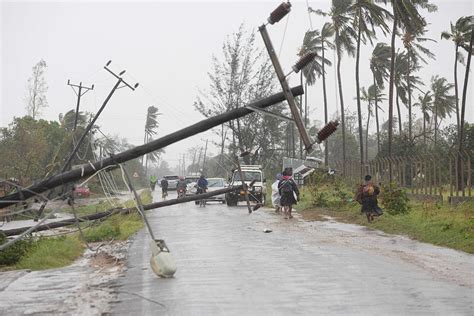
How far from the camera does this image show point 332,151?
10569 cm

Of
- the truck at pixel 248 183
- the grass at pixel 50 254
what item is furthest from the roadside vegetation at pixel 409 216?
the grass at pixel 50 254

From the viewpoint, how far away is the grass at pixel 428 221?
17609 millimetres

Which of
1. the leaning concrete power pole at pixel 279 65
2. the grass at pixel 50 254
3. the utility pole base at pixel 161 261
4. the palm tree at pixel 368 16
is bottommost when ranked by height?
the grass at pixel 50 254

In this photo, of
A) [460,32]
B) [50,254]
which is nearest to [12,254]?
[50,254]

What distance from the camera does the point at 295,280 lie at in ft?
36.7

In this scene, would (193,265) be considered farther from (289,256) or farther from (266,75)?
(266,75)

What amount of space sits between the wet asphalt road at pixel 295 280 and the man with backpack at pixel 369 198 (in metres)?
3.35

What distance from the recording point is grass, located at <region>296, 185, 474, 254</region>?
693 inches

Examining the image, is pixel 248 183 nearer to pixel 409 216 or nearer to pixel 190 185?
pixel 409 216

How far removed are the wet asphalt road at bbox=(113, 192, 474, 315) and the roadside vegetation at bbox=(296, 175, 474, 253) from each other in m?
0.99

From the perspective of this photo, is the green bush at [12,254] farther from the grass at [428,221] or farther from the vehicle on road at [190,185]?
the vehicle on road at [190,185]

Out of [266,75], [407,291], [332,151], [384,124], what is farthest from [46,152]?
[384,124]

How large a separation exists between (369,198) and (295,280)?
12245mm

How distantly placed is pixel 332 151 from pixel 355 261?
305 ft
